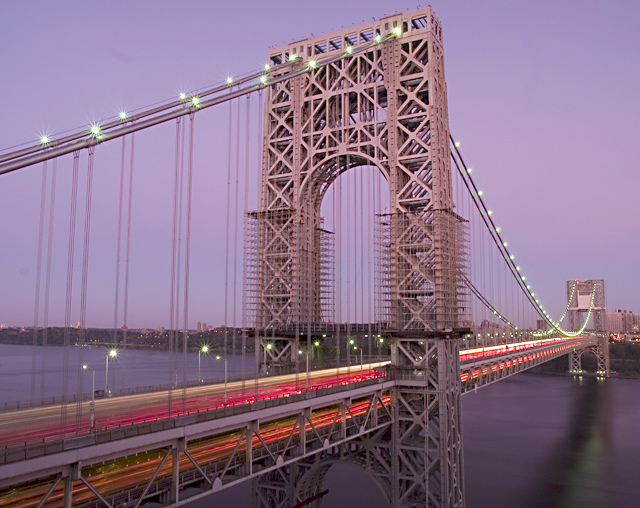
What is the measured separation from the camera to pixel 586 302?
182750 mm

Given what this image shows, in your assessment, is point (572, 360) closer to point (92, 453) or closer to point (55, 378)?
point (55, 378)

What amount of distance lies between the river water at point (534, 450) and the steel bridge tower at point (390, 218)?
453 inches

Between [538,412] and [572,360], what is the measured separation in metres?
66.1

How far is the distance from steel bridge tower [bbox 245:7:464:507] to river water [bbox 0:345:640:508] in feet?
37.7

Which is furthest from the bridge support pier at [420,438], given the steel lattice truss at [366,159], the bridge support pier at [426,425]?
the steel lattice truss at [366,159]

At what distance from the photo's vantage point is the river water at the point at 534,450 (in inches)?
1918

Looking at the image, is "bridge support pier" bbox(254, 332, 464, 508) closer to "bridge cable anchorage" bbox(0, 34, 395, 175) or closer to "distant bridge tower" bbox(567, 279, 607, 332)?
"bridge cable anchorage" bbox(0, 34, 395, 175)

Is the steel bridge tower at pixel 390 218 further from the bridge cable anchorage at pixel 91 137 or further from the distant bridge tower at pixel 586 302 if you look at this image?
the distant bridge tower at pixel 586 302

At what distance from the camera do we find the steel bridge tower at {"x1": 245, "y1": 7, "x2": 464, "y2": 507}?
113 ft

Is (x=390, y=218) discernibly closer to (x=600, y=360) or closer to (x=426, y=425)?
(x=426, y=425)

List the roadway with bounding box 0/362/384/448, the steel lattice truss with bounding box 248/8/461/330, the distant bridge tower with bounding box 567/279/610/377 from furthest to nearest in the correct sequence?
the distant bridge tower with bounding box 567/279/610/377, the steel lattice truss with bounding box 248/8/461/330, the roadway with bounding box 0/362/384/448

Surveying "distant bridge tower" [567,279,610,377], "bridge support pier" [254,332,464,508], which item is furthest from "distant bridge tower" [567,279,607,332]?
"bridge support pier" [254,332,464,508]

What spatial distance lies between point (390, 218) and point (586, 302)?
16901 centimetres

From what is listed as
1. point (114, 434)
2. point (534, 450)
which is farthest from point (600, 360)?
point (114, 434)
